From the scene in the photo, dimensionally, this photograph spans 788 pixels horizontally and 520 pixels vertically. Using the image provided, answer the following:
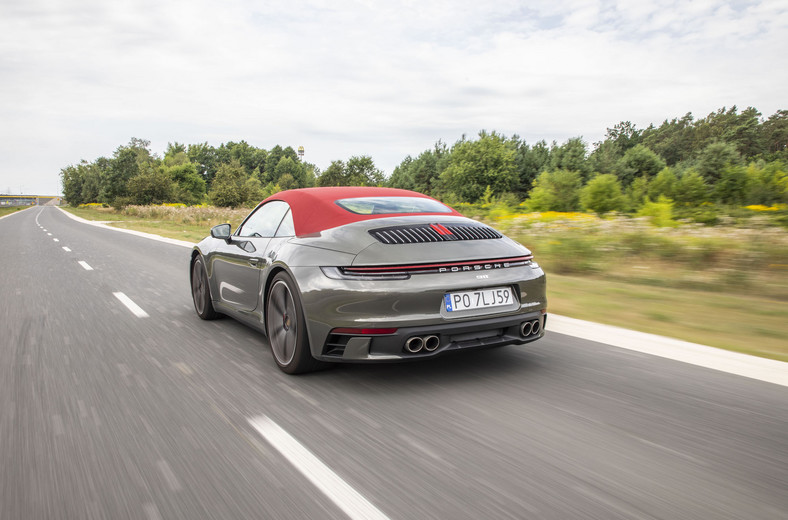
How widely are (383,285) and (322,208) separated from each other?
1.08 m

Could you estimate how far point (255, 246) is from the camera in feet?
15.4

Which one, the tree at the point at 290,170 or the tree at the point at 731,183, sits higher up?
the tree at the point at 290,170

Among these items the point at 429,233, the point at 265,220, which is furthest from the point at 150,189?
the point at 429,233

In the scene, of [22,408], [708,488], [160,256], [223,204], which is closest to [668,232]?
[708,488]

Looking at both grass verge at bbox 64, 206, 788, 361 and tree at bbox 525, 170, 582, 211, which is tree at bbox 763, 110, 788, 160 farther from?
grass verge at bbox 64, 206, 788, 361

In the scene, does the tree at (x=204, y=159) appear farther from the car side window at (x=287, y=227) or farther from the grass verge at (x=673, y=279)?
the car side window at (x=287, y=227)

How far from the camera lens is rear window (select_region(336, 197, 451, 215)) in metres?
4.30

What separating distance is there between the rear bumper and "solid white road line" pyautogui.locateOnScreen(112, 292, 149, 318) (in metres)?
3.64

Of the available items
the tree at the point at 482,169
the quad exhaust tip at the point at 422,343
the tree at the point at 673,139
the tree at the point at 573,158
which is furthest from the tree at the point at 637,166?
the quad exhaust tip at the point at 422,343

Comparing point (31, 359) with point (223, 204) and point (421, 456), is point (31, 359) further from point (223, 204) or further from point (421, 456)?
point (223, 204)

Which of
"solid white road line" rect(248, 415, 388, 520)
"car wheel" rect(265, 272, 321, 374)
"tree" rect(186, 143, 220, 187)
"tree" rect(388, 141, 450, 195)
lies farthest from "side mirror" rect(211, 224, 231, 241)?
"tree" rect(186, 143, 220, 187)

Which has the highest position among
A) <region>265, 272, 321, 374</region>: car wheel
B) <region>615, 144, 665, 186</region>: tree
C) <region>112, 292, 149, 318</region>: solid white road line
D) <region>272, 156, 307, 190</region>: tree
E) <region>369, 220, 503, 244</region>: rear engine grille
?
<region>272, 156, 307, 190</region>: tree

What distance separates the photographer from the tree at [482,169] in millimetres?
80875

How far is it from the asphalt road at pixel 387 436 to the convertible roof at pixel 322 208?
1.06m
